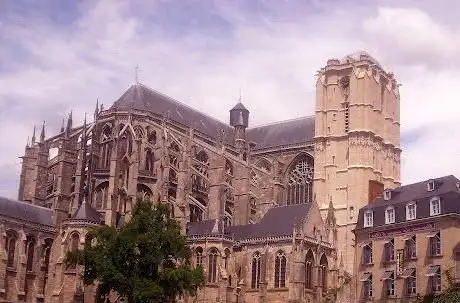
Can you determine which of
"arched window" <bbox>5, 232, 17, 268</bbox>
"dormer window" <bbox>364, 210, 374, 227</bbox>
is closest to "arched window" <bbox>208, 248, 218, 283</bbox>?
"dormer window" <bbox>364, 210, 374, 227</bbox>

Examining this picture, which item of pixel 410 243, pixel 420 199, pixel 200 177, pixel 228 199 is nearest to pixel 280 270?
pixel 228 199

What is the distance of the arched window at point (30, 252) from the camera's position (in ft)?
187

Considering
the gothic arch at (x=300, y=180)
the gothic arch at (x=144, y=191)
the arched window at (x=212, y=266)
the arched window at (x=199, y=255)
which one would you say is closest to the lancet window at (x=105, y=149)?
the gothic arch at (x=144, y=191)

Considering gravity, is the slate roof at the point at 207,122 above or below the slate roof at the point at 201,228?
above

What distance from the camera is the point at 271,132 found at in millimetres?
78062

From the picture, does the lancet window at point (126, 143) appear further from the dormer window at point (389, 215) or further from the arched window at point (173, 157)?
the dormer window at point (389, 215)

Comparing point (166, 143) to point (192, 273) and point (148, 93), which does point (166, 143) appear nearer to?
point (148, 93)

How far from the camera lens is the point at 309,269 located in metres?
55.4

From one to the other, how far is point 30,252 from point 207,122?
24.9 meters

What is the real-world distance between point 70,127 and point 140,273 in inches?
1021

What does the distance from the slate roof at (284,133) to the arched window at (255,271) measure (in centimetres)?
1804

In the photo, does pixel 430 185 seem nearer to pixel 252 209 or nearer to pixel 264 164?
pixel 252 209

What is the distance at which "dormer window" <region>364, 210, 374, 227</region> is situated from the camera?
49.5 metres

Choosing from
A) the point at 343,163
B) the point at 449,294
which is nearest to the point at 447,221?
the point at 449,294
